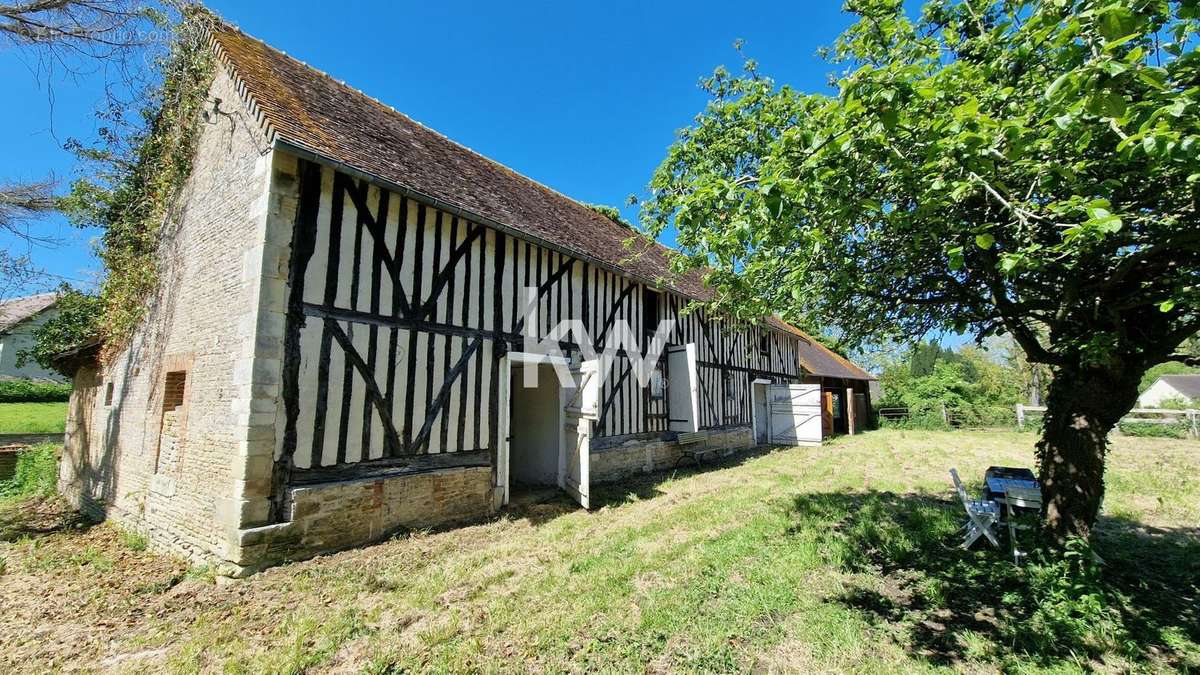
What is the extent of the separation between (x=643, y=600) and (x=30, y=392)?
29.5 m

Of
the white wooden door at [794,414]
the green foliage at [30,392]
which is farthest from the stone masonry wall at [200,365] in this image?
the green foliage at [30,392]

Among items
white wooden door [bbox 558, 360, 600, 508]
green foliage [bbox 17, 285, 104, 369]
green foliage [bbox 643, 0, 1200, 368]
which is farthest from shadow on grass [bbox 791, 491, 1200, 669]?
green foliage [bbox 17, 285, 104, 369]

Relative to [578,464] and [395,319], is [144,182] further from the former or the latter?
[578,464]

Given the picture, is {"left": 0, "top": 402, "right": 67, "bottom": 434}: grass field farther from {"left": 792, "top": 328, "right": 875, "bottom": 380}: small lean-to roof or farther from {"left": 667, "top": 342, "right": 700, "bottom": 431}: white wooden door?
{"left": 792, "top": 328, "right": 875, "bottom": 380}: small lean-to roof

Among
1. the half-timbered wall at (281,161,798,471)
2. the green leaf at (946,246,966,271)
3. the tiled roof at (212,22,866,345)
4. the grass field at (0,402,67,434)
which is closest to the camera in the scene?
the green leaf at (946,246,966,271)

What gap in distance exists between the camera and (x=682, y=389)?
9531mm

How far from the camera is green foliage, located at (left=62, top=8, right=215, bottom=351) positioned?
21.9 feet

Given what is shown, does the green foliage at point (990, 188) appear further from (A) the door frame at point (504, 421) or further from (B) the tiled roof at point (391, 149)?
(A) the door frame at point (504, 421)

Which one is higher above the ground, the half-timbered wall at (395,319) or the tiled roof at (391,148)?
the tiled roof at (391,148)

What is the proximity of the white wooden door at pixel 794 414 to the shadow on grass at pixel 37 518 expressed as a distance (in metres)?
15.1

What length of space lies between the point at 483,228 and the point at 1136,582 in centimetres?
735

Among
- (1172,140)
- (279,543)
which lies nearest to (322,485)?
(279,543)

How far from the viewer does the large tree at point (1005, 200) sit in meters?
2.01

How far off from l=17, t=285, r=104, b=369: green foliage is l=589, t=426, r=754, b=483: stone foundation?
879 centimetres
